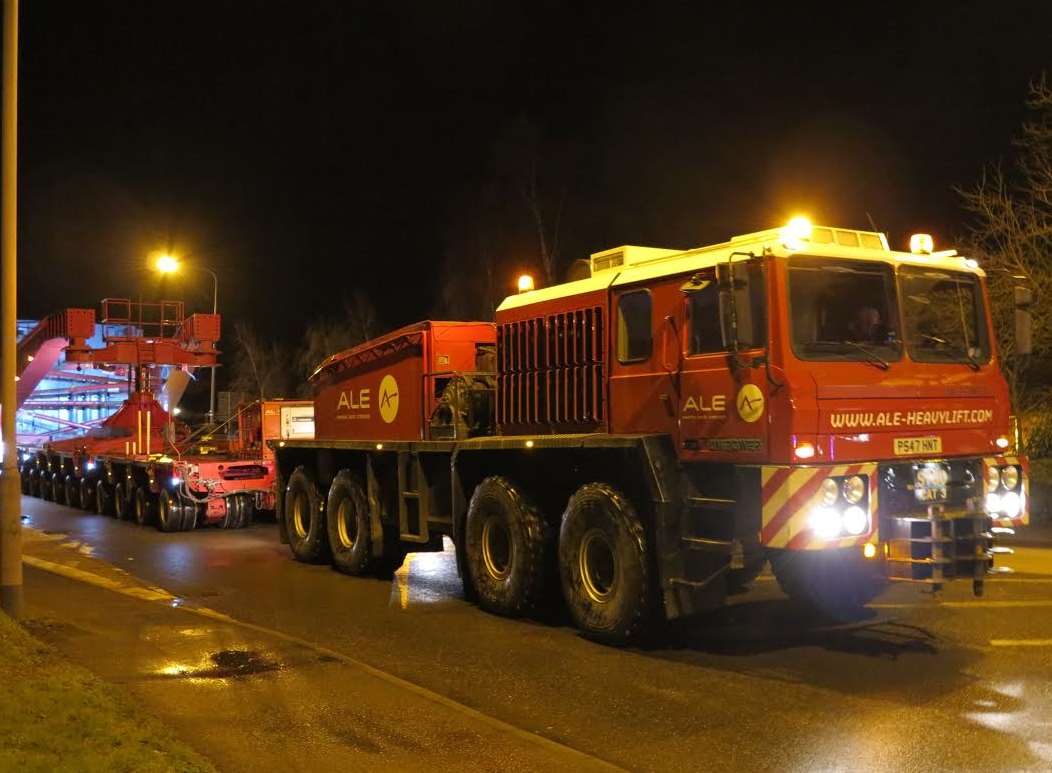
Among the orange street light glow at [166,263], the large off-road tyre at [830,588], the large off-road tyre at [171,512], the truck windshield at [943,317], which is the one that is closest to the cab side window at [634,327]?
the truck windshield at [943,317]

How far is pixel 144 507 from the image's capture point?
65.1ft

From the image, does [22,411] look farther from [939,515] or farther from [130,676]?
[939,515]

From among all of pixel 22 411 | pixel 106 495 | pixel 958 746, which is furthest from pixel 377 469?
pixel 22 411

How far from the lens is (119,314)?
2502cm

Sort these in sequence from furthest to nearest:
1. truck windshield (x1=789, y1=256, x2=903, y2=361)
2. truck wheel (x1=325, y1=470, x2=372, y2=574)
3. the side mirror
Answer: truck wheel (x1=325, y1=470, x2=372, y2=574)
the side mirror
truck windshield (x1=789, y1=256, x2=903, y2=361)

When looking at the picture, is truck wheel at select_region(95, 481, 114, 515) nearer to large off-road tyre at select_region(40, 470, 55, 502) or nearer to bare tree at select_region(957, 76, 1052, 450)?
large off-road tyre at select_region(40, 470, 55, 502)

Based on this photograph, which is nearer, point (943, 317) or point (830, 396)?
A: point (830, 396)

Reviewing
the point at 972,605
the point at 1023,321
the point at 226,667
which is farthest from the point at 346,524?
the point at 1023,321

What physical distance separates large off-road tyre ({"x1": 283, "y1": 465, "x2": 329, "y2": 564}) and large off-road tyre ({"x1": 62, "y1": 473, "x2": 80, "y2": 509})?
11.8 metres

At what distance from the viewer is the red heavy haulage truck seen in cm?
732

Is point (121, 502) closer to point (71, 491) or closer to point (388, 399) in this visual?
point (71, 491)

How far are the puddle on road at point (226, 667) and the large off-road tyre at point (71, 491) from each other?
18021mm

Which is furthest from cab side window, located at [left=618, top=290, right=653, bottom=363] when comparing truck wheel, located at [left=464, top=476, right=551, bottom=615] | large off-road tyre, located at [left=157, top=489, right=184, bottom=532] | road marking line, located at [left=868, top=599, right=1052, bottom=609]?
large off-road tyre, located at [left=157, top=489, right=184, bottom=532]

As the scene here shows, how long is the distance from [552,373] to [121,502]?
14.5 m
